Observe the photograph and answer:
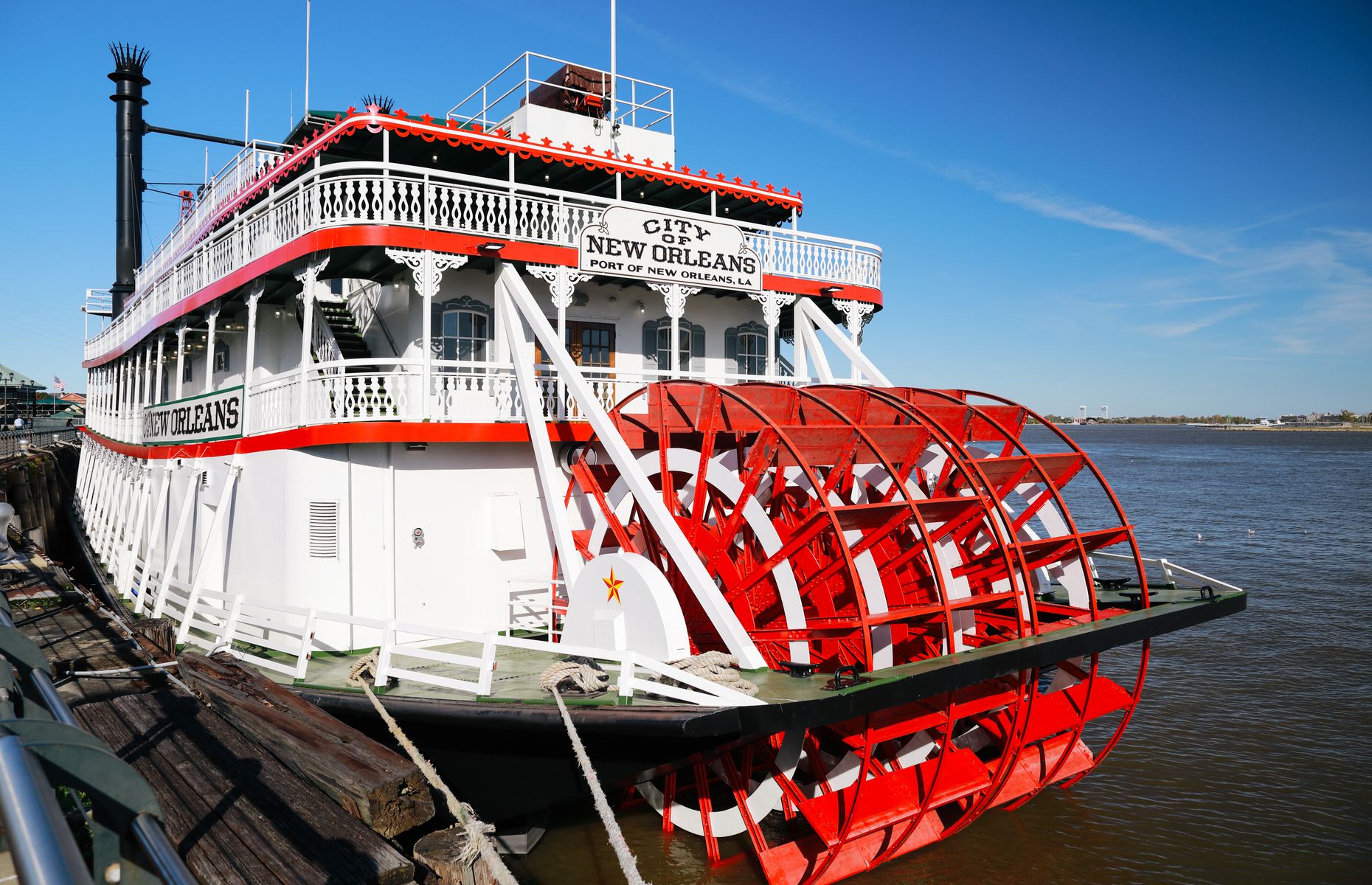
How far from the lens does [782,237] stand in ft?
34.7

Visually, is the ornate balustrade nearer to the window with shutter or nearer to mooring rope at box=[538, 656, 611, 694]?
the window with shutter

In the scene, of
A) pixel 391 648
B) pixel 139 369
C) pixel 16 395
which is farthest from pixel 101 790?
pixel 16 395

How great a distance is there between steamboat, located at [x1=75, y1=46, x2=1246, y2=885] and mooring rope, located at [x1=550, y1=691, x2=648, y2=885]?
23 cm

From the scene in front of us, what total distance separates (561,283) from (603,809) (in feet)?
17.7

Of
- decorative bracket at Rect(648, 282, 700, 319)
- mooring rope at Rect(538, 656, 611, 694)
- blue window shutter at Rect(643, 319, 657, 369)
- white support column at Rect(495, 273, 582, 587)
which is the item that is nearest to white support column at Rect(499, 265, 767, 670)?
white support column at Rect(495, 273, 582, 587)

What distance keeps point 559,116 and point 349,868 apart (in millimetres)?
9497

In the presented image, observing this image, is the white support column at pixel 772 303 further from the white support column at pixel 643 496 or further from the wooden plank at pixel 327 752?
the wooden plank at pixel 327 752

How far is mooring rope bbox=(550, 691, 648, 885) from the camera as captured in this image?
391 cm

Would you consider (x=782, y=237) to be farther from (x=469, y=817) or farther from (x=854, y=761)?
(x=469, y=817)

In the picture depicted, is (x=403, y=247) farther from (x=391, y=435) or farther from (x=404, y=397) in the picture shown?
→ (x=391, y=435)

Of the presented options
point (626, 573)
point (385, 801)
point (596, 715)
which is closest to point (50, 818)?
point (385, 801)

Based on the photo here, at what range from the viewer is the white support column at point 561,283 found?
8.67 metres

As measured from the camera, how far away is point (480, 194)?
8.50 m

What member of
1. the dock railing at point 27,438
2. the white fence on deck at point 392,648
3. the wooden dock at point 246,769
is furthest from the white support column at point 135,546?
the dock railing at point 27,438
